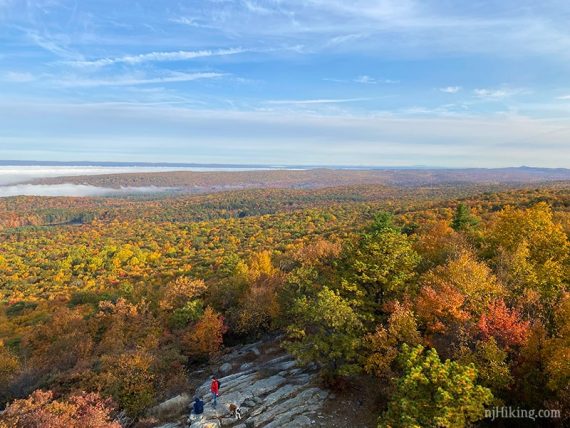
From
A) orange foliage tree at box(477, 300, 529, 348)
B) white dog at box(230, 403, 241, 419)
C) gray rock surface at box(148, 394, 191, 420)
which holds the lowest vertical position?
gray rock surface at box(148, 394, 191, 420)

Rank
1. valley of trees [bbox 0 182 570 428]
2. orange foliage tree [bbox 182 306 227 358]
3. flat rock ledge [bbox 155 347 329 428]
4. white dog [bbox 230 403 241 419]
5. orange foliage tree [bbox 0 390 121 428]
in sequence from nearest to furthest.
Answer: valley of trees [bbox 0 182 570 428]
orange foliage tree [bbox 0 390 121 428]
flat rock ledge [bbox 155 347 329 428]
white dog [bbox 230 403 241 419]
orange foliage tree [bbox 182 306 227 358]

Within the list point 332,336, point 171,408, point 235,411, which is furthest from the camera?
point 171,408

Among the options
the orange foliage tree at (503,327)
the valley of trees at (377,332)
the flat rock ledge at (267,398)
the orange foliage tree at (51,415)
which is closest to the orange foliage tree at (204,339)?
the valley of trees at (377,332)

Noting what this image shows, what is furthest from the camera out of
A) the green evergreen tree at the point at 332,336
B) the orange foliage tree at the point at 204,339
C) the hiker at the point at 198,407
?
the orange foliage tree at the point at 204,339

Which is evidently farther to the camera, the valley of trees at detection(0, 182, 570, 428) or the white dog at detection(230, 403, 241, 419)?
the white dog at detection(230, 403, 241, 419)

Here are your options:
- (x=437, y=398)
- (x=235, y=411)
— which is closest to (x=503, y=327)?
(x=437, y=398)

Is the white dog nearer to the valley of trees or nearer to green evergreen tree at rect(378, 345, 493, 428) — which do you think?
the valley of trees

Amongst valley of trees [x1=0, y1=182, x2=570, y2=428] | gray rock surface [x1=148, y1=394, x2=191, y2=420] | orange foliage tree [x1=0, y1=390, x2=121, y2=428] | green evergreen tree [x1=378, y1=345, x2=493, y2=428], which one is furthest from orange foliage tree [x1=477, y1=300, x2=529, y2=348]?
orange foliage tree [x1=0, y1=390, x2=121, y2=428]

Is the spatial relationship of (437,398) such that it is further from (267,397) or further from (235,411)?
(235,411)

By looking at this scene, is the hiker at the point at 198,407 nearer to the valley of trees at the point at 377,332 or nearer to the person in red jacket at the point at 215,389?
the person in red jacket at the point at 215,389

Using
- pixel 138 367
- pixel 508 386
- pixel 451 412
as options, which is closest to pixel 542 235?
pixel 508 386

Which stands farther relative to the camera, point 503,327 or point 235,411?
point 235,411
